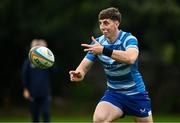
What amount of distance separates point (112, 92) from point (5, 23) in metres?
14.5

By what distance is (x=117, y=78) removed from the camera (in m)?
8.44

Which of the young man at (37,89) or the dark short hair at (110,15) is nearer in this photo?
the dark short hair at (110,15)

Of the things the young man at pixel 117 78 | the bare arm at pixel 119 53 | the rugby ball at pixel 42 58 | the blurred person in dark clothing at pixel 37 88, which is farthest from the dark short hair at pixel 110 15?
the blurred person in dark clothing at pixel 37 88

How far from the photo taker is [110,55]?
25.4 feet

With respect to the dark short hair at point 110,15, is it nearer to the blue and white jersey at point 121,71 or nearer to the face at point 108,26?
the face at point 108,26

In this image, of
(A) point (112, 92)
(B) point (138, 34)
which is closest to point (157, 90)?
(B) point (138, 34)

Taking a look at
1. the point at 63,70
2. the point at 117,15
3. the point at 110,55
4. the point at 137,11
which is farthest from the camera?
the point at 63,70

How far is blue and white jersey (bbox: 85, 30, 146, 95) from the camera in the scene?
329 inches

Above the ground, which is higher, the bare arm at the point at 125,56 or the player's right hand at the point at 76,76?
the bare arm at the point at 125,56

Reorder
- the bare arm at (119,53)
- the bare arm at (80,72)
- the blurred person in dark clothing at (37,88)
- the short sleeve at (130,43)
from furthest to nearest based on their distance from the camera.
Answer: the blurred person in dark clothing at (37,88) → the bare arm at (80,72) → the short sleeve at (130,43) → the bare arm at (119,53)

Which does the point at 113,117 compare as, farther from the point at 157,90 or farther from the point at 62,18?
the point at 157,90

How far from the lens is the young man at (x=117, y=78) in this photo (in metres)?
8.21

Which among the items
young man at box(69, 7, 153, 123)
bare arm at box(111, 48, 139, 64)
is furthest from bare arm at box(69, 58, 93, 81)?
bare arm at box(111, 48, 139, 64)

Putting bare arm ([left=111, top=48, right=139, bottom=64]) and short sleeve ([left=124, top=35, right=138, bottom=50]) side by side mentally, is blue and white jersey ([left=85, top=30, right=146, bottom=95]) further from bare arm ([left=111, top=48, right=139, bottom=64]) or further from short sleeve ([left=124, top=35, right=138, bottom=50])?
bare arm ([left=111, top=48, right=139, bottom=64])
